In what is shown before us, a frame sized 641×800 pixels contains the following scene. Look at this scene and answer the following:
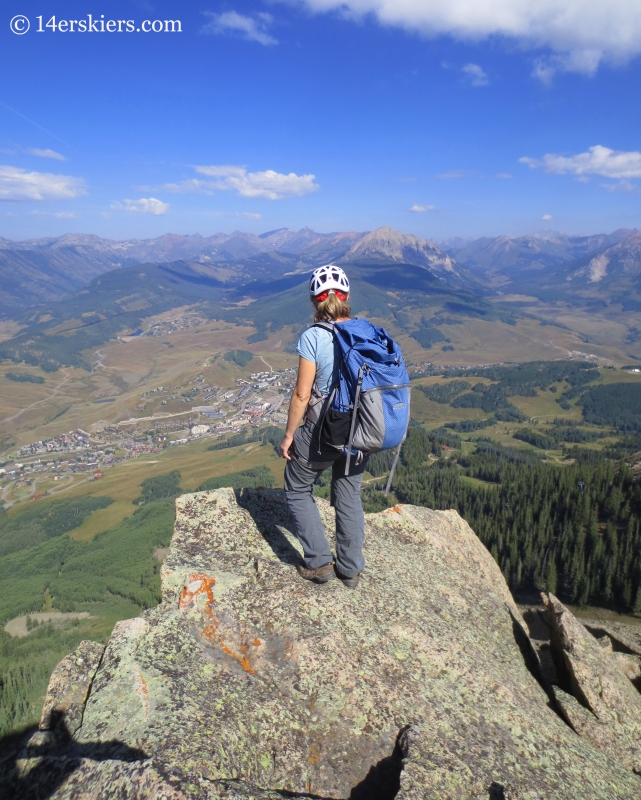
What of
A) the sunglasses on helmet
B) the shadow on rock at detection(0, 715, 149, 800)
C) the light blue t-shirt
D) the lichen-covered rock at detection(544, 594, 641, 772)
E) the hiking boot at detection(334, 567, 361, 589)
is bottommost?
the lichen-covered rock at detection(544, 594, 641, 772)

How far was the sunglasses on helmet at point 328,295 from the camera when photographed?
7.95 meters

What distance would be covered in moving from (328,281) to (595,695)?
10.5 meters

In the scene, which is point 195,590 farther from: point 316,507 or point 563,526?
point 563,526

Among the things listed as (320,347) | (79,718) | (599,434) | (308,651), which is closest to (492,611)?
(308,651)

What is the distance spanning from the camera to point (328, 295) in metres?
7.94

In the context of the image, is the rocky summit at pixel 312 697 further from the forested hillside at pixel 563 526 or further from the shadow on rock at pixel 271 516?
the forested hillside at pixel 563 526

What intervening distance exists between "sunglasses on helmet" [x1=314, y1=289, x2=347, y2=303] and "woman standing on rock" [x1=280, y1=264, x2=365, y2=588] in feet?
0.05

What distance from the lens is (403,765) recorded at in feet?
19.9

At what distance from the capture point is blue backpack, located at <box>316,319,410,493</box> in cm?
721

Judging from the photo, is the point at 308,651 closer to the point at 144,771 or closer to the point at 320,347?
the point at 144,771

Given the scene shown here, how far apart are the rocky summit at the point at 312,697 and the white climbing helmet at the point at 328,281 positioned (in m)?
5.89

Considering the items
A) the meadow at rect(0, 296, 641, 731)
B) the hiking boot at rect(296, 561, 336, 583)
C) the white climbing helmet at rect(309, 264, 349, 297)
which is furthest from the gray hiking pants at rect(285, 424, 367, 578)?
the meadow at rect(0, 296, 641, 731)

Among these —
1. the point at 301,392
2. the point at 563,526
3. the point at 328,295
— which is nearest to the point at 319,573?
the point at 301,392

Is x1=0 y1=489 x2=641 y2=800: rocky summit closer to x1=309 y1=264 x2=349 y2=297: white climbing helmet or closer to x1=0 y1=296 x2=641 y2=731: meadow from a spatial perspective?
x1=309 y1=264 x2=349 y2=297: white climbing helmet
